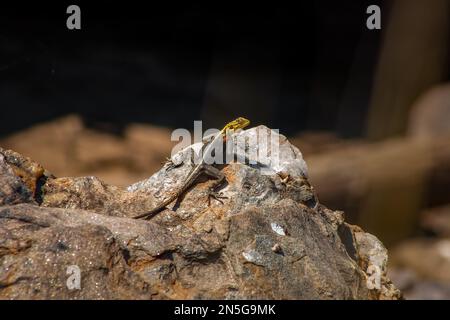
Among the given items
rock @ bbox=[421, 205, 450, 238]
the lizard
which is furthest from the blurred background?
the lizard

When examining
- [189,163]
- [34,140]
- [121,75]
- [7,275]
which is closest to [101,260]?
[7,275]

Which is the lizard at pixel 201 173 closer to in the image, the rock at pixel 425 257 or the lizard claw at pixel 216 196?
the lizard claw at pixel 216 196

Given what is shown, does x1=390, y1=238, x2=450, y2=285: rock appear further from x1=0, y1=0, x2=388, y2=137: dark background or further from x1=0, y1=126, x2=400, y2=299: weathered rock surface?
x1=0, y1=126, x2=400, y2=299: weathered rock surface

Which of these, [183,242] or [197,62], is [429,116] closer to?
[197,62]

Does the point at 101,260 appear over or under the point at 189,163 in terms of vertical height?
under

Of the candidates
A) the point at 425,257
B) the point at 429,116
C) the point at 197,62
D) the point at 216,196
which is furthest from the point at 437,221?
the point at 216,196
